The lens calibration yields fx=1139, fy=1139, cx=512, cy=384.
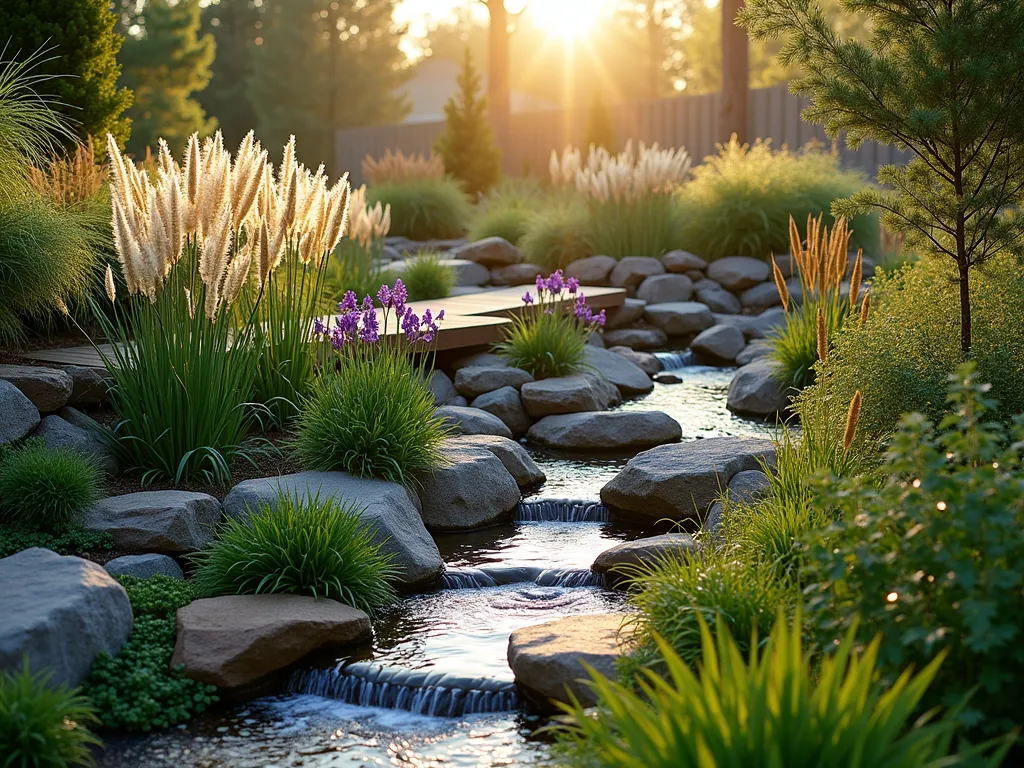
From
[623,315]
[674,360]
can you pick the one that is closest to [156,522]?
[674,360]

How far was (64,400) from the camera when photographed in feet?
19.5

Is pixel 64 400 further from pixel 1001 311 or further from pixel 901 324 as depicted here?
pixel 1001 311

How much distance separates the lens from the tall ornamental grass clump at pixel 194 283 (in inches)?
207

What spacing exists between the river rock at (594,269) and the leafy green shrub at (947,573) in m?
10.5

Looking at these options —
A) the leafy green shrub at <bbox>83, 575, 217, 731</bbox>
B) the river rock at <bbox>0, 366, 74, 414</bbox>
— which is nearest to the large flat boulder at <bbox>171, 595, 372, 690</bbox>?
the leafy green shrub at <bbox>83, 575, 217, 731</bbox>

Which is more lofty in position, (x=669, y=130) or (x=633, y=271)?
(x=669, y=130)

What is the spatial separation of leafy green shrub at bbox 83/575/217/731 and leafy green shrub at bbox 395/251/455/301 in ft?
25.4

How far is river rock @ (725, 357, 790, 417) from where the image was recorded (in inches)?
341

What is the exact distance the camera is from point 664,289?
42.6 feet

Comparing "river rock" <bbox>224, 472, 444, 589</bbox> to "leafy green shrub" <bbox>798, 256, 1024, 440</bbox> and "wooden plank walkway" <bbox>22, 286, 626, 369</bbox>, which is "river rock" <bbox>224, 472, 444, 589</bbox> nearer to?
"wooden plank walkway" <bbox>22, 286, 626, 369</bbox>

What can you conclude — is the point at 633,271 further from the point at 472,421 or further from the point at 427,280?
the point at 472,421

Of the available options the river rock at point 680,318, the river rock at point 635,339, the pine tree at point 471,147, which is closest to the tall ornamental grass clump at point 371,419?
the river rock at point 635,339

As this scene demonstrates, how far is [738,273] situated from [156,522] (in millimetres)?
9426

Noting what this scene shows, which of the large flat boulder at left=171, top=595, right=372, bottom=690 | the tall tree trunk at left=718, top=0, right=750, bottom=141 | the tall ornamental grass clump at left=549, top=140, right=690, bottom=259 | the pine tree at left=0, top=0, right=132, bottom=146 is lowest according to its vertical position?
the large flat boulder at left=171, top=595, right=372, bottom=690
